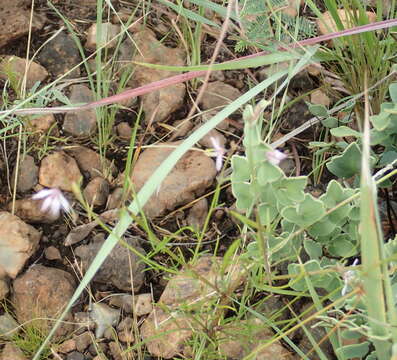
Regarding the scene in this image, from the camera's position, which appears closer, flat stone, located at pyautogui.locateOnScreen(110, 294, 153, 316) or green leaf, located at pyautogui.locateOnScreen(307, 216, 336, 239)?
green leaf, located at pyautogui.locateOnScreen(307, 216, 336, 239)

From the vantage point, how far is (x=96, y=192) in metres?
1.41

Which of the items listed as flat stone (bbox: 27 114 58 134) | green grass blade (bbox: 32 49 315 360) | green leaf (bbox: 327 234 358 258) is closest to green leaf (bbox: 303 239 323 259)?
green leaf (bbox: 327 234 358 258)

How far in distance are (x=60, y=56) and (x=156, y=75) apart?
240mm

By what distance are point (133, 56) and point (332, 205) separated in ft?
2.26

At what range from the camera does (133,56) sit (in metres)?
1.54

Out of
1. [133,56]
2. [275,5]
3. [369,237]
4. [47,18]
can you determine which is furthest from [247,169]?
[47,18]

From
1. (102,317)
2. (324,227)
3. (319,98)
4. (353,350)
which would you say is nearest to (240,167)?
(324,227)

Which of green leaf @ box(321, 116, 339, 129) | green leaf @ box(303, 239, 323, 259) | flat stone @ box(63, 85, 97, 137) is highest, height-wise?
green leaf @ box(321, 116, 339, 129)

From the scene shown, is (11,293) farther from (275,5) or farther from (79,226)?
(275,5)

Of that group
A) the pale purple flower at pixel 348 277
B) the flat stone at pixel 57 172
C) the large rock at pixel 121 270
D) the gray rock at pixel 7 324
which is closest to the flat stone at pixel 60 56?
the flat stone at pixel 57 172

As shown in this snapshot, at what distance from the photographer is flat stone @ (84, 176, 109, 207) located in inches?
55.5

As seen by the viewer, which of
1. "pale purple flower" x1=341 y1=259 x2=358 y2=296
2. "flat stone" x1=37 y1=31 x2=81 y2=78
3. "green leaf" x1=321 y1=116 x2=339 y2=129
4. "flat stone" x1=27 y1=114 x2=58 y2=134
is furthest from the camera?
"flat stone" x1=37 y1=31 x2=81 y2=78

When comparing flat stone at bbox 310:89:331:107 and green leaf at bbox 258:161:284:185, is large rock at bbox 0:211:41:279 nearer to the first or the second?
green leaf at bbox 258:161:284:185

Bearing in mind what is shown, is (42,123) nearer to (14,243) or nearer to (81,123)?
(81,123)
